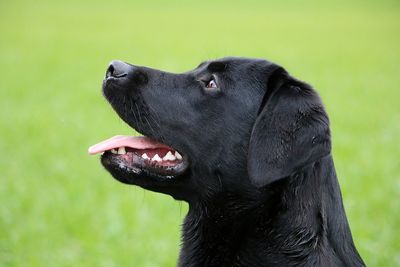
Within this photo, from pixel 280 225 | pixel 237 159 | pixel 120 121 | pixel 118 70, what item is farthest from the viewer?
pixel 120 121

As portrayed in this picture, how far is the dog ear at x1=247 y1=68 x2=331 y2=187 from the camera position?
9.80 feet

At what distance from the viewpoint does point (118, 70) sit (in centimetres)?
352

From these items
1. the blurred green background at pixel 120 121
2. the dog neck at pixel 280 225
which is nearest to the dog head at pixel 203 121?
the dog neck at pixel 280 225

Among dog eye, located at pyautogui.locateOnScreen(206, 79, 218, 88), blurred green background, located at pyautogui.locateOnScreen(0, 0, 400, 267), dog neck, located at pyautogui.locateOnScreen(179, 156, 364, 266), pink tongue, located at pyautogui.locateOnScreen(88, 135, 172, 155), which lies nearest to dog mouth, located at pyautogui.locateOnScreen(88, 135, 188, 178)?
pink tongue, located at pyautogui.locateOnScreen(88, 135, 172, 155)

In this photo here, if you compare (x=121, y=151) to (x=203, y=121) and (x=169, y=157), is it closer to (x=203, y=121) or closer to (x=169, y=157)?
(x=169, y=157)

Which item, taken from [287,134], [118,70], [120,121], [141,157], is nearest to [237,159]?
[287,134]

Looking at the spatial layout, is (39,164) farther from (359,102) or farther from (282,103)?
(359,102)

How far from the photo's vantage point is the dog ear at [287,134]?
299 centimetres

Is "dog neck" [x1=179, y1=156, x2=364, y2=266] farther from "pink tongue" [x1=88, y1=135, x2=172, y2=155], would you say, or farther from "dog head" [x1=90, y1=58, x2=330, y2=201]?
"pink tongue" [x1=88, y1=135, x2=172, y2=155]

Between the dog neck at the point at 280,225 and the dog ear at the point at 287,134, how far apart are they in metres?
0.21

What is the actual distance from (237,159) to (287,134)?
0.39 m

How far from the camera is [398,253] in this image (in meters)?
5.69

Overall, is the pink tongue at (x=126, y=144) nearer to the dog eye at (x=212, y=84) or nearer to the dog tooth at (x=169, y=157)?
the dog tooth at (x=169, y=157)

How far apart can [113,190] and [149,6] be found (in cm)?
3357
